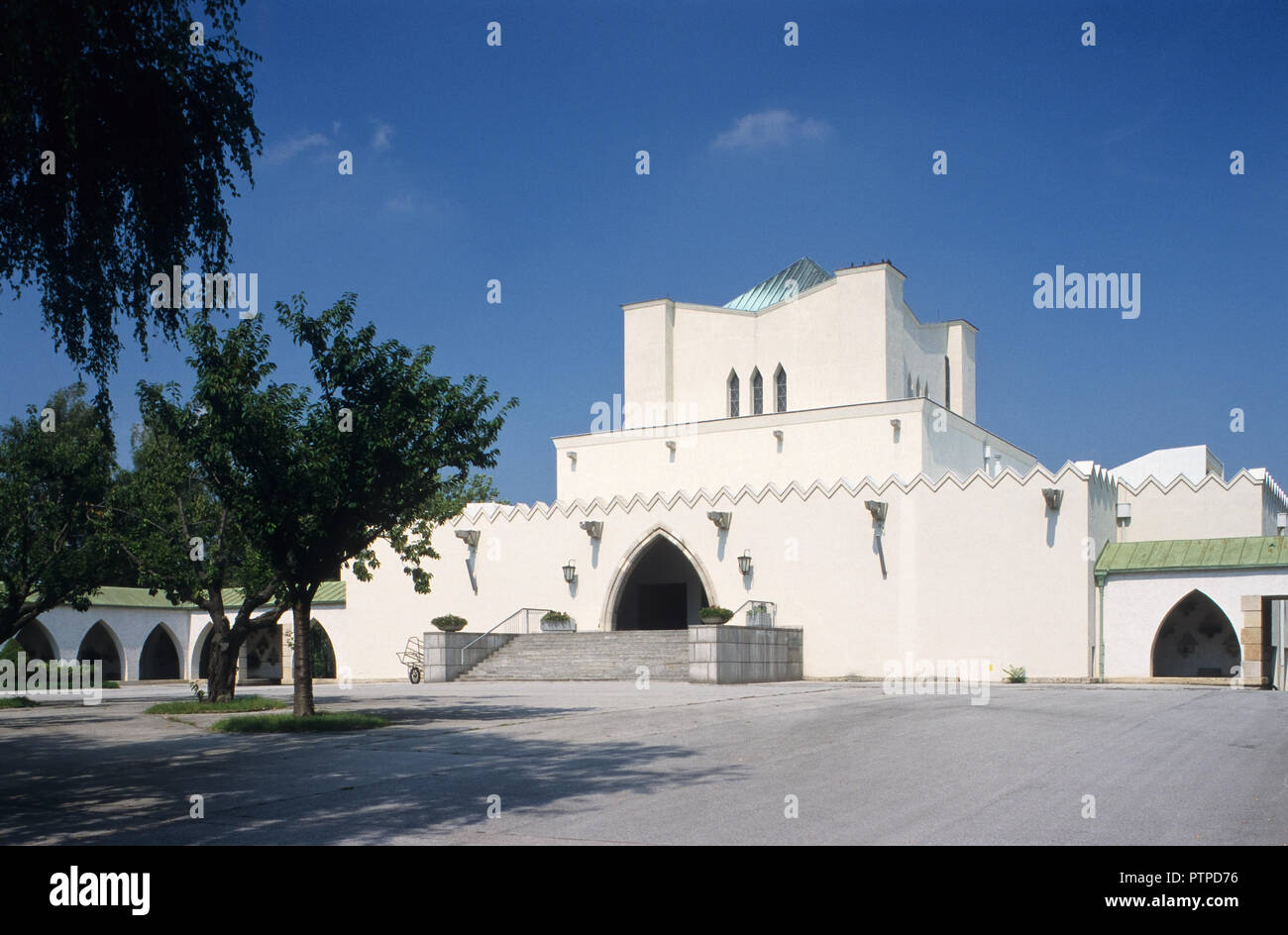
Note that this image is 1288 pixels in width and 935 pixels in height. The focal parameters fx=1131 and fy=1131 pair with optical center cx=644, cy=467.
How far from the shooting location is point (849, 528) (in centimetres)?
3153

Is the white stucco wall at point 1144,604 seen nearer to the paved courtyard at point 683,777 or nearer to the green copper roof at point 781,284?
the paved courtyard at point 683,777

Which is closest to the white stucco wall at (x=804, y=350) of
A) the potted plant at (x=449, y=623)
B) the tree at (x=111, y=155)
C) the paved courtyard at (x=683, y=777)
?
the potted plant at (x=449, y=623)

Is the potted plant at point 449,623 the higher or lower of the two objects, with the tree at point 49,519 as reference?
lower

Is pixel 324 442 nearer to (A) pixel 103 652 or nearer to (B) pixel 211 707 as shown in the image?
(B) pixel 211 707

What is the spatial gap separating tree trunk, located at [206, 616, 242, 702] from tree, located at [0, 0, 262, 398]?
10.7 metres

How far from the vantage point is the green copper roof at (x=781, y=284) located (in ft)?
144

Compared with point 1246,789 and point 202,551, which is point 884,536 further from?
point 1246,789

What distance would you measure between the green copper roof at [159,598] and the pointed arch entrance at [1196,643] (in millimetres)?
27809

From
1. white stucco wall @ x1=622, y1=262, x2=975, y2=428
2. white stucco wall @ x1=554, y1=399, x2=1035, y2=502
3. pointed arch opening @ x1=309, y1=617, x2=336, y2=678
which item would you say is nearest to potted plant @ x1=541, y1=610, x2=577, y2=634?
white stucco wall @ x1=554, y1=399, x2=1035, y2=502

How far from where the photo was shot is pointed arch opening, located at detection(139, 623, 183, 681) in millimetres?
49859

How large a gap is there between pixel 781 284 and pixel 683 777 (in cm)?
3595

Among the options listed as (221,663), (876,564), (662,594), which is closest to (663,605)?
(662,594)

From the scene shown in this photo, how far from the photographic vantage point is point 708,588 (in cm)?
3388

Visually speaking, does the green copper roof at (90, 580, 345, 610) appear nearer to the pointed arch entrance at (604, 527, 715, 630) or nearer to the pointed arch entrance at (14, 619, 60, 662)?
the pointed arch entrance at (14, 619, 60, 662)
